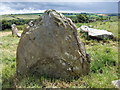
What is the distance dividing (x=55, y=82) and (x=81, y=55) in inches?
50.5

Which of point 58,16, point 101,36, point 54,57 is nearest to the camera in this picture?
point 54,57

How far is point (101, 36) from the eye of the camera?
14891 millimetres

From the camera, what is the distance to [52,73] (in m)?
6.16

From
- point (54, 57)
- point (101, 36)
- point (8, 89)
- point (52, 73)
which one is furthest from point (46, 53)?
point (101, 36)

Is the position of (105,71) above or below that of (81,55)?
below

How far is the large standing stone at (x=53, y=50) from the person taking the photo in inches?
240

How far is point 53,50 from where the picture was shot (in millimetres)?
6086

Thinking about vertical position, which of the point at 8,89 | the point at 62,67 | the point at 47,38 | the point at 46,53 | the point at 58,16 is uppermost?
the point at 58,16

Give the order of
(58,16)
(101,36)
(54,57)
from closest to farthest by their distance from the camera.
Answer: (54,57)
(58,16)
(101,36)

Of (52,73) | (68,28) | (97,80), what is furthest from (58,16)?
(97,80)

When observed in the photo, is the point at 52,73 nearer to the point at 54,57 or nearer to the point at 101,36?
the point at 54,57

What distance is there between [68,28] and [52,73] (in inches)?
60.2

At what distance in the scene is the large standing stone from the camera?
611 cm

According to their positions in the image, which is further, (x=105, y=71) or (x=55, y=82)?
(x=105, y=71)
